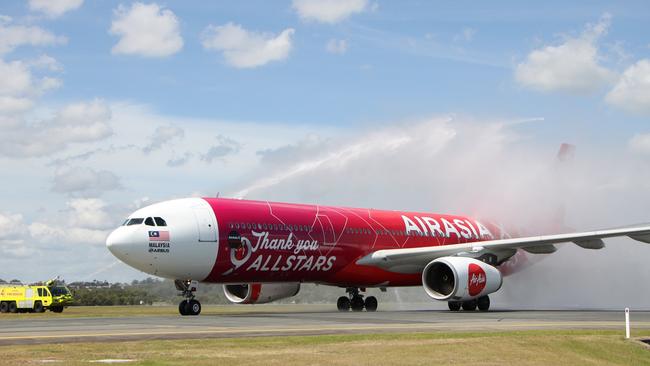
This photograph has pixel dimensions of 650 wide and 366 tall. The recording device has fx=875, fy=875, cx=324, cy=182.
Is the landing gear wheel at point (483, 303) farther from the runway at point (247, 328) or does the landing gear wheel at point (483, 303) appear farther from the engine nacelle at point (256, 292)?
the runway at point (247, 328)

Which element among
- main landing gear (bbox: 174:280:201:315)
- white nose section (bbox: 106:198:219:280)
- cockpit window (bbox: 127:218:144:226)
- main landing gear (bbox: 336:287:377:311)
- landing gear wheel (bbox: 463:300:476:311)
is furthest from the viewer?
main landing gear (bbox: 336:287:377:311)

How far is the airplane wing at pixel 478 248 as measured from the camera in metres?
36.6

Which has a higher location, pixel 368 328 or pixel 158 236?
pixel 158 236

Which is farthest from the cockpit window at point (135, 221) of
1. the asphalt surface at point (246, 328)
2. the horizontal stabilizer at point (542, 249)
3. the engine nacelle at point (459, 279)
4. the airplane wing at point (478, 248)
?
the horizontal stabilizer at point (542, 249)

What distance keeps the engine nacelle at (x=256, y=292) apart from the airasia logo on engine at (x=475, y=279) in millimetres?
8103

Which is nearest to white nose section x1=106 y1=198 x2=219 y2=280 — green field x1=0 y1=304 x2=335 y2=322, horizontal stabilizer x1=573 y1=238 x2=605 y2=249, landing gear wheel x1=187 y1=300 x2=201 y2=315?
landing gear wheel x1=187 y1=300 x2=201 y2=315

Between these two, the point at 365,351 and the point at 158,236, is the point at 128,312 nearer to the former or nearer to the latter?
the point at 158,236

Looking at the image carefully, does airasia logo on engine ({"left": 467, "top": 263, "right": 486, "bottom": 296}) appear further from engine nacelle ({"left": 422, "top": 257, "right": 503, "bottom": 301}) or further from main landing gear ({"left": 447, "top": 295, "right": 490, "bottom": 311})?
main landing gear ({"left": 447, "top": 295, "right": 490, "bottom": 311})

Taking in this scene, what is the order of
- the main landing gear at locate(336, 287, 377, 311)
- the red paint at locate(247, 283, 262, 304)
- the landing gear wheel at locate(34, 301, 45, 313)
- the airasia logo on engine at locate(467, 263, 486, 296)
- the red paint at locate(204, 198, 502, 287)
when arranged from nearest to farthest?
the red paint at locate(204, 198, 502, 287)
the airasia logo on engine at locate(467, 263, 486, 296)
the red paint at locate(247, 283, 262, 304)
the main landing gear at locate(336, 287, 377, 311)
the landing gear wheel at locate(34, 301, 45, 313)

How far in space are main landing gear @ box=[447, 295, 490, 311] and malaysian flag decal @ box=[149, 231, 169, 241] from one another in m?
13.6

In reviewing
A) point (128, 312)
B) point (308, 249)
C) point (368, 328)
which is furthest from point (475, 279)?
point (128, 312)

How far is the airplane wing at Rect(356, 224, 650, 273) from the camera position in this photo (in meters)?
36.6

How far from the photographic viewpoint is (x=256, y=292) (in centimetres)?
3781

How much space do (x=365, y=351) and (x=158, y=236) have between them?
15.7 metres
